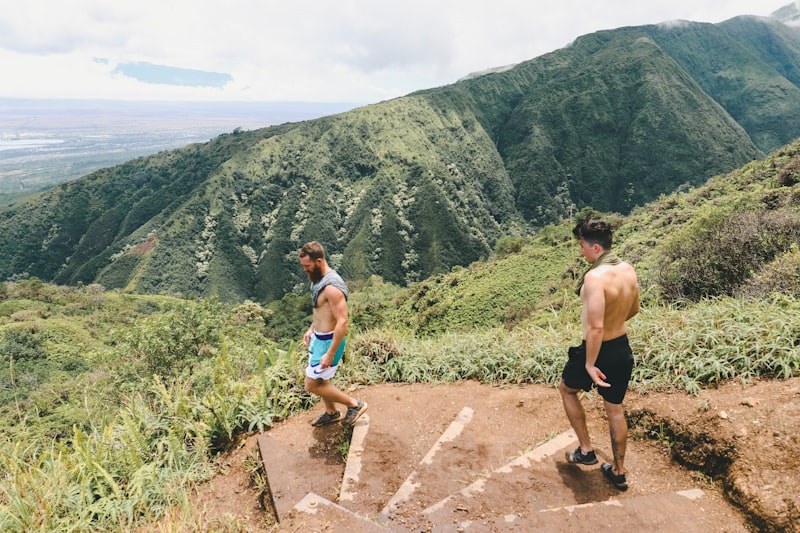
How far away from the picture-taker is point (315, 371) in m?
4.00

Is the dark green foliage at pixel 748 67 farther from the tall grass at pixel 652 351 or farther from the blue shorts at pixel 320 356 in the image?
the blue shorts at pixel 320 356

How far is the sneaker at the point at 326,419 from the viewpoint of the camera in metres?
4.24

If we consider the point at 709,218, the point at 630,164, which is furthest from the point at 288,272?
the point at 630,164

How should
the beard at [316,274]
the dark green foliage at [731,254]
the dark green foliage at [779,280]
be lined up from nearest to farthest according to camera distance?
the beard at [316,274] < the dark green foliage at [779,280] < the dark green foliage at [731,254]

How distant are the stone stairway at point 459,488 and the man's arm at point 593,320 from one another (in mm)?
787

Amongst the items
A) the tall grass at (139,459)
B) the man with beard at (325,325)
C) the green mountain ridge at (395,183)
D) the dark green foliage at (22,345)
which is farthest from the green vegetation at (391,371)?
the green mountain ridge at (395,183)

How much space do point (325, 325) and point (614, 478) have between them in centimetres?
261

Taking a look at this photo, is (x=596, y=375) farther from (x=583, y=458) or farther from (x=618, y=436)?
(x=583, y=458)

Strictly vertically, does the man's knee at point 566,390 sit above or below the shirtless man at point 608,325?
below

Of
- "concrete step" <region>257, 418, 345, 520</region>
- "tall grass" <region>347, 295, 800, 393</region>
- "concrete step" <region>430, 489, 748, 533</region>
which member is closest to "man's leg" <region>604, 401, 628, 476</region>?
"concrete step" <region>430, 489, 748, 533</region>

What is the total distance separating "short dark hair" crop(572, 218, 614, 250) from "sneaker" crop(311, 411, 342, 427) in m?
2.89

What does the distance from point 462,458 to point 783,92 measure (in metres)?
191

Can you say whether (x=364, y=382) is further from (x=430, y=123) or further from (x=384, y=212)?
(x=430, y=123)

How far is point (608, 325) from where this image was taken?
3.06m
